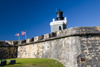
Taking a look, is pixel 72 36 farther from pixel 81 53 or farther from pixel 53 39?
pixel 53 39

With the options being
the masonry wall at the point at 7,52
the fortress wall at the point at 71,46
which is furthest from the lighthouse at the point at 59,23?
the fortress wall at the point at 71,46

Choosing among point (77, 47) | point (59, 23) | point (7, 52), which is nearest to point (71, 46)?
point (77, 47)

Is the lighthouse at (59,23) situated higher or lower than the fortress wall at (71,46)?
higher

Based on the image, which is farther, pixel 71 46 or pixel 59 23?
pixel 59 23

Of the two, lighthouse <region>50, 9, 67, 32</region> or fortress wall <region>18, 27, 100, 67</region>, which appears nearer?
fortress wall <region>18, 27, 100, 67</region>

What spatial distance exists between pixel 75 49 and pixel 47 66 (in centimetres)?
206

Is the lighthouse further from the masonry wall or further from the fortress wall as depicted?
the fortress wall

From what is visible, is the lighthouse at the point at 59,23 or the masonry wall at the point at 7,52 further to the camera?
the lighthouse at the point at 59,23

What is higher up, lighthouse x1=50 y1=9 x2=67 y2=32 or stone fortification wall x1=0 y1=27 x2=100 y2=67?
lighthouse x1=50 y1=9 x2=67 y2=32

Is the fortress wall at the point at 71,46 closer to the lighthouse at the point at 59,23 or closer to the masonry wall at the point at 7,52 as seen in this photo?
the masonry wall at the point at 7,52

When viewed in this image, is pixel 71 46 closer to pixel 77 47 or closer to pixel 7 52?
pixel 77 47

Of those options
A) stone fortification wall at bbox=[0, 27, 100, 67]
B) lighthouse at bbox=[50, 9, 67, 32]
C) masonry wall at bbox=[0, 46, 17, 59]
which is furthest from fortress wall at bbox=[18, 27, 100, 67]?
lighthouse at bbox=[50, 9, 67, 32]

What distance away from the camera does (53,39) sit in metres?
8.57

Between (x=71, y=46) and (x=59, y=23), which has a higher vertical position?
(x=59, y=23)
